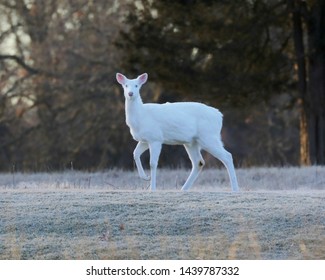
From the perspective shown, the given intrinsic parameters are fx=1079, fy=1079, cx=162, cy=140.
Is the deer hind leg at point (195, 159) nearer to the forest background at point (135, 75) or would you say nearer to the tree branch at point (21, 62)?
the forest background at point (135, 75)

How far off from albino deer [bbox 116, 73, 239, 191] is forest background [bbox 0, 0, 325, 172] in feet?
39.3

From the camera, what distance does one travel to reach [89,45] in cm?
4138

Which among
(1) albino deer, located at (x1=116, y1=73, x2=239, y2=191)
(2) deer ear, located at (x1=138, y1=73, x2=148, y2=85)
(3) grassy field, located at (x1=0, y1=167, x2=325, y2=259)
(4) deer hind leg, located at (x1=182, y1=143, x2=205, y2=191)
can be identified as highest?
(2) deer ear, located at (x1=138, y1=73, x2=148, y2=85)

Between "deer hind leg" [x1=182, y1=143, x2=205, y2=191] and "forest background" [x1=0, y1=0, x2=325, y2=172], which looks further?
"forest background" [x1=0, y1=0, x2=325, y2=172]

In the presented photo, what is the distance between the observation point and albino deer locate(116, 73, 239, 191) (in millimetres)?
16859

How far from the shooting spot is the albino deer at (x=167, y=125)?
16.9 meters

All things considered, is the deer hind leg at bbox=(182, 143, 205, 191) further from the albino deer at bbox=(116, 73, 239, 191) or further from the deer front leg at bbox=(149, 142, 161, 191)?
the deer front leg at bbox=(149, 142, 161, 191)

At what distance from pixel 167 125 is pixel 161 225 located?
388 centimetres

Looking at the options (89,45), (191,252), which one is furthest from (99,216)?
(89,45)

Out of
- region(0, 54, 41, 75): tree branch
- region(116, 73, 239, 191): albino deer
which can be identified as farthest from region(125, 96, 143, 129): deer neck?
region(0, 54, 41, 75): tree branch

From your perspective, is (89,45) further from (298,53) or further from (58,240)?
(58,240)

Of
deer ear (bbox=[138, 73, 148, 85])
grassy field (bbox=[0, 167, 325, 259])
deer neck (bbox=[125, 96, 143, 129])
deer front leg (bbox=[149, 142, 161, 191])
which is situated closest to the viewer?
grassy field (bbox=[0, 167, 325, 259])

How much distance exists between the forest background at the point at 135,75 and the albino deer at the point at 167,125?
1197 centimetres

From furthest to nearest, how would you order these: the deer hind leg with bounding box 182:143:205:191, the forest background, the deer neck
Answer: the forest background, the deer hind leg with bounding box 182:143:205:191, the deer neck
